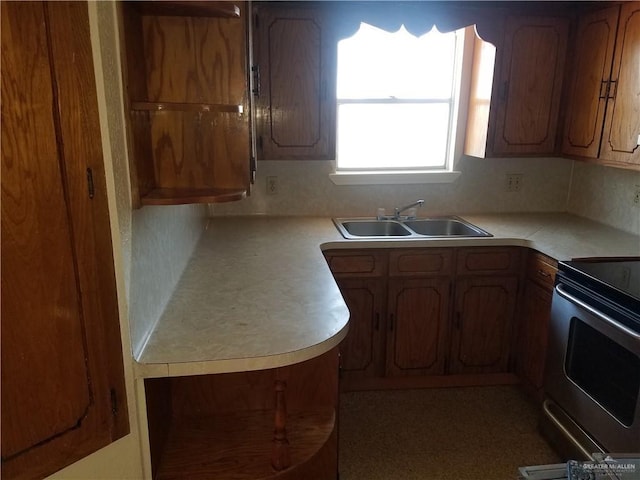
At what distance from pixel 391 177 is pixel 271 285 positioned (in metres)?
1.49

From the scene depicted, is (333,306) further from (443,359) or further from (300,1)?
(300,1)

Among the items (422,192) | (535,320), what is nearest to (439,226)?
(422,192)

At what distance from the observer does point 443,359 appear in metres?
2.76

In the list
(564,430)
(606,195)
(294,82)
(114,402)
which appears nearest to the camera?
(114,402)

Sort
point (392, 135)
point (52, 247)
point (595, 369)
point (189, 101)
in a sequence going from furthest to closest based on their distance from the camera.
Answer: point (392, 135) → point (595, 369) → point (189, 101) → point (52, 247)

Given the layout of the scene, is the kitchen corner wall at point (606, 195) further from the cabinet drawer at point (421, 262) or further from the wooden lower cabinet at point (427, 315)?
the cabinet drawer at point (421, 262)

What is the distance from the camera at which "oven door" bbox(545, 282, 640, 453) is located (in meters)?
1.77

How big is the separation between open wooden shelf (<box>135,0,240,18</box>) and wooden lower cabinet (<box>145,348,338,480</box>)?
1.05m

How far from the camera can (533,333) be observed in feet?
8.48

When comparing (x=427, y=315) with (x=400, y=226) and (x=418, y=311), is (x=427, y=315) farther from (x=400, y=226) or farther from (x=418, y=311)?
(x=400, y=226)

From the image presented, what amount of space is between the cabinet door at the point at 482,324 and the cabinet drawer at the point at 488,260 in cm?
5

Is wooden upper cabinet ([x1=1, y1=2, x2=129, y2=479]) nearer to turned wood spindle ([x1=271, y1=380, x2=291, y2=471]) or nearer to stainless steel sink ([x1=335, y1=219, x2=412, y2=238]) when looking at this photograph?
turned wood spindle ([x1=271, y1=380, x2=291, y2=471])

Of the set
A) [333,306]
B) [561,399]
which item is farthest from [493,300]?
[333,306]

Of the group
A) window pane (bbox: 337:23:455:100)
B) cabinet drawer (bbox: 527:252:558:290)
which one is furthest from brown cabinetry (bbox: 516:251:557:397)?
window pane (bbox: 337:23:455:100)
